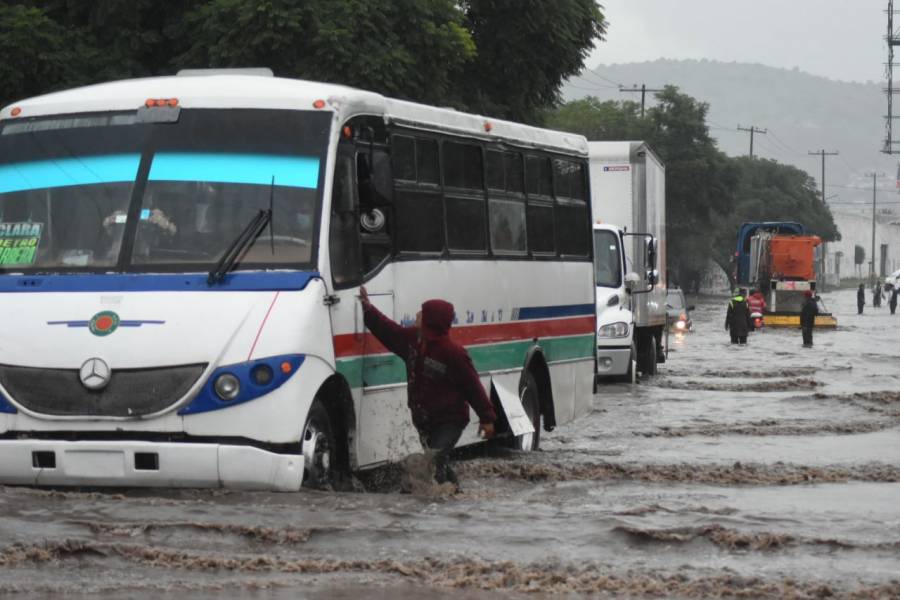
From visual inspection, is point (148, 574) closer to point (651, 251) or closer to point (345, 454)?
point (345, 454)

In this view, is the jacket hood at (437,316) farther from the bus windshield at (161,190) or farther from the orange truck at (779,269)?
the orange truck at (779,269)

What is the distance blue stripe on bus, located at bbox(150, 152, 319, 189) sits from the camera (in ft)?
36.1

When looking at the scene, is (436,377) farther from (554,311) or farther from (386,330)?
(554,311)

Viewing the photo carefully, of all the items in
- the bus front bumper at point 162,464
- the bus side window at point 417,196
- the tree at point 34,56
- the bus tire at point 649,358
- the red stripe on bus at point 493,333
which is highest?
the tree at point 34,56

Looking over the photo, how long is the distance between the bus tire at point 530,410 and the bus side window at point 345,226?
411 cm

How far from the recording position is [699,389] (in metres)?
28.2

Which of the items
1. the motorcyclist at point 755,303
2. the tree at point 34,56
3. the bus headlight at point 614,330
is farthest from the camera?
the motorcyclist at point 755,303

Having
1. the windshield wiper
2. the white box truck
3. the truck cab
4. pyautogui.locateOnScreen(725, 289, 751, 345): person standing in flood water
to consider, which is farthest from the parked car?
the windshield wiper

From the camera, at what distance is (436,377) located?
11.4 metres

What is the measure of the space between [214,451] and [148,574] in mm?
1749

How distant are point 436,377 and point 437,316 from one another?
0.42m

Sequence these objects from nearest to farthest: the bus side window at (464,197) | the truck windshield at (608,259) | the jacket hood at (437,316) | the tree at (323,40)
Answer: the jacket hood at (437,316) < the bus side window at (464,197) < the tree at (323,40) < the truck windshield at (608,259)

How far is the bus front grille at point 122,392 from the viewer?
1011 centimetres

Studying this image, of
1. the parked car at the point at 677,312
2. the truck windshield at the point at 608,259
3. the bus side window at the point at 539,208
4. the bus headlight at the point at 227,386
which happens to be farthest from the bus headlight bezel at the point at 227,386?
the parked car at the point at 677,312
